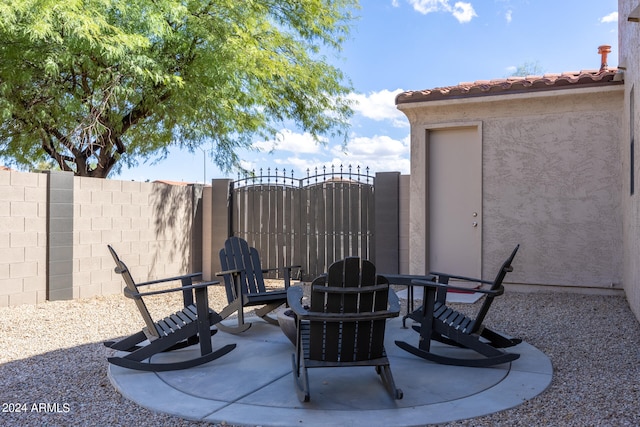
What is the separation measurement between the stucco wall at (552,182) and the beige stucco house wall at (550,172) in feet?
0.05

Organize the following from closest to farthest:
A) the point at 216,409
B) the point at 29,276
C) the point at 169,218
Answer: the point at 216,409, the point at 29,276, the point at 169,218

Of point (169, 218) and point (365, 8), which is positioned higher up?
point (365, 8)

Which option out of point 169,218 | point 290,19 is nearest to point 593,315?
point 169,218

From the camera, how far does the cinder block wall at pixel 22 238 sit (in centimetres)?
765

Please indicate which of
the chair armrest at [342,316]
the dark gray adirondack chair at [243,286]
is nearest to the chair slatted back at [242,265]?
the dark gray adirondack chair at [243,286]

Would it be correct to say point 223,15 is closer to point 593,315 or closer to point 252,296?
point 252,296

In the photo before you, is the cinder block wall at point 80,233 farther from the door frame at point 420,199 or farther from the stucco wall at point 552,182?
the stucco wall at point 552,182

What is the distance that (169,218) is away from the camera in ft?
34.0

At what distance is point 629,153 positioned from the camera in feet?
23.7

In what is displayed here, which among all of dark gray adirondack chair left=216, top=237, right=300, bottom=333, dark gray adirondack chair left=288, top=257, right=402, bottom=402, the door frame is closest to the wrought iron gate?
the door frame

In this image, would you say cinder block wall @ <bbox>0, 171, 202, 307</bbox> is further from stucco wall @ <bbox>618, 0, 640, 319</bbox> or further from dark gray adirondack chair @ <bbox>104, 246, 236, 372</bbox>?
stucco wall @ <bbox>618, 0, 640, 319</bbox>

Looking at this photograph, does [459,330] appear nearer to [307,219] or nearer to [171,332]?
[171,332]

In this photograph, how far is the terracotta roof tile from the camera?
7.90 metres

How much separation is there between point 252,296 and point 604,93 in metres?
6.10
